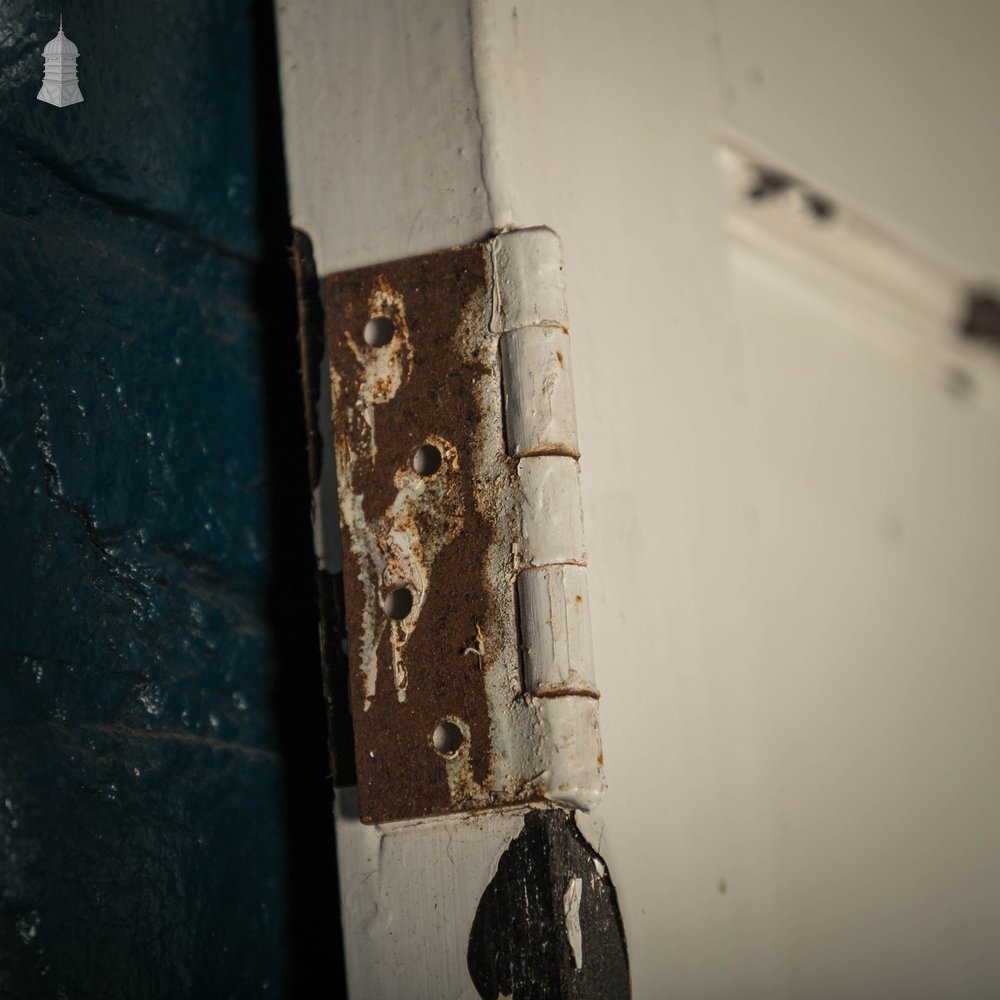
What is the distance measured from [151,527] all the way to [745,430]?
0.46 meters

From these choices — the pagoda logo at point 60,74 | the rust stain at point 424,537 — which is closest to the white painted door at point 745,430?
the rust stain at point 424,537

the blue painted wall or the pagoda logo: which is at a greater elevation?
the pagoda logo

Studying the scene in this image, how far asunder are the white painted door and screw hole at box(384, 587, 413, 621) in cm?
11

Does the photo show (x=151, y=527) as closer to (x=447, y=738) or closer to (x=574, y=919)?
(x=447, y=738)

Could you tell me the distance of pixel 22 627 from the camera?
502 mm

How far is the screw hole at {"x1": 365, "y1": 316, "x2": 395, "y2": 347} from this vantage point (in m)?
0.51

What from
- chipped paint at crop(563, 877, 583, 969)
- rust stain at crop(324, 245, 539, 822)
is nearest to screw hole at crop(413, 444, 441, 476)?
rust stain at crop(324, 245, 539, 822)

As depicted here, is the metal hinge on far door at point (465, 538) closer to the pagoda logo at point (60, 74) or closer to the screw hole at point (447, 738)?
the screw hole at point (447, 738)

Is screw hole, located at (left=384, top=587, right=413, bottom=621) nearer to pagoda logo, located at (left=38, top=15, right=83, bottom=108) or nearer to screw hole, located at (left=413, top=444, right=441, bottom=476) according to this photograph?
screw hole, located at (left=413, top=444, right=441, bottom=476)

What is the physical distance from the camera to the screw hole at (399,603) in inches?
19.1

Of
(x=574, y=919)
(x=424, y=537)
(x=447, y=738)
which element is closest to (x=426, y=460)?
(x=424, y=537)

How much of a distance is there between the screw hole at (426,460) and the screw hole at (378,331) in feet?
0.22

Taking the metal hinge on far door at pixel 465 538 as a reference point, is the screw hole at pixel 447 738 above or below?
below

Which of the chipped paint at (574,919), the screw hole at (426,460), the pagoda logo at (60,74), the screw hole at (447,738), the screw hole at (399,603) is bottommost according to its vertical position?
the chipped paint at (574,919)
